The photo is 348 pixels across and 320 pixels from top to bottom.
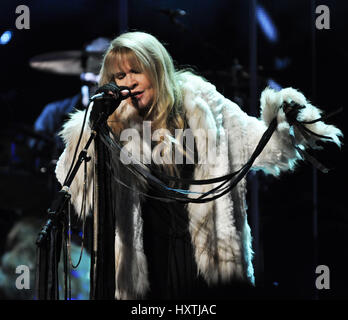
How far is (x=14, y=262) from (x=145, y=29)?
1693 mm

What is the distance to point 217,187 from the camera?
5.99ft

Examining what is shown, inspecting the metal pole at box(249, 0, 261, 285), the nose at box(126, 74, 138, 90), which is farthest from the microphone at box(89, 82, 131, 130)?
the metal pole at box(249, 0, 261, 285)

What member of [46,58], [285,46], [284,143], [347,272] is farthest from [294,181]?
A: [46,58]

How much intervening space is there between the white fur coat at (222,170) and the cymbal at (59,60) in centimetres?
124

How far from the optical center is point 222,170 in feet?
6.48

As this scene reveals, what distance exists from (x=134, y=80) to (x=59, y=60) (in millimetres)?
1368

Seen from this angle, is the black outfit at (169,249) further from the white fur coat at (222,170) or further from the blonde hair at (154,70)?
the blonde hair at (154,70)

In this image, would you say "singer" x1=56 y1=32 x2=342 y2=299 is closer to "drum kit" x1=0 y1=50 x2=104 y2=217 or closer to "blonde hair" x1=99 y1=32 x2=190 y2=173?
"blonde hair" x1=99 y1=32 x2=190 y2=173

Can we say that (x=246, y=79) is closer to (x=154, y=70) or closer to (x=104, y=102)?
(x=154, y=70)

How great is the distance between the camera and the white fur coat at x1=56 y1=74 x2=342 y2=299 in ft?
6.29

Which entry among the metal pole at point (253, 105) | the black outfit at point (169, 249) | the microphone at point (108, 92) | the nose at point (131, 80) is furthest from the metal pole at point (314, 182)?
the microphone at point (108, 92)

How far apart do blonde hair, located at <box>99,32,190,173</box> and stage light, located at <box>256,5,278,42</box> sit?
1.23 meters
